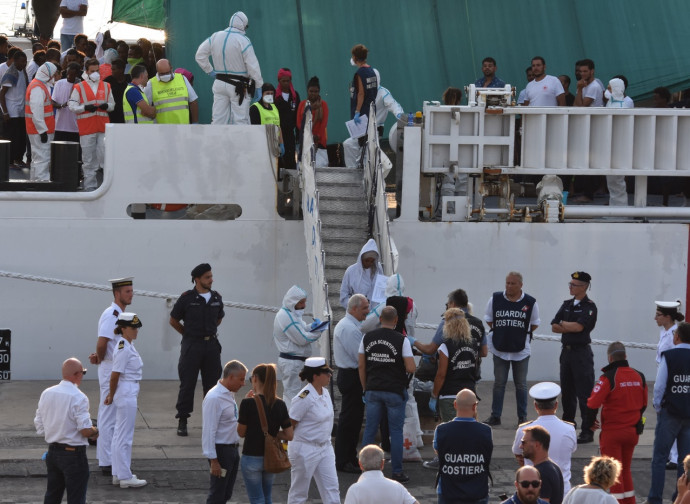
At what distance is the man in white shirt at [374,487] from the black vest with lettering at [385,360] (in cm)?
296

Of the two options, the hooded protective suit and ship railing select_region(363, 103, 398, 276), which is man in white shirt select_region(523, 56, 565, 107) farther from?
the hooded protective suit

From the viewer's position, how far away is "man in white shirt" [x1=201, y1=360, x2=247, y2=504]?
8.93 meters

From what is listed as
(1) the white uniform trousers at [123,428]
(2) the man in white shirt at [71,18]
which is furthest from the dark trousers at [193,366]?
(2) the man in white shirt at [71,18]

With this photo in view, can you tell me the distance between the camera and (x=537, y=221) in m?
14.1

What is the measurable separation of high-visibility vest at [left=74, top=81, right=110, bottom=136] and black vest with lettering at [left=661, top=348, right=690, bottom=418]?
7710mm

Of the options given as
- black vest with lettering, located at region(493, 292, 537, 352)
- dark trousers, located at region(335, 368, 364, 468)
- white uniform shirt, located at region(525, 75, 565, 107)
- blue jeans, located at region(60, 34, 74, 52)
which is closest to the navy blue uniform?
dark trousers, located at region(335, 368, 364, 468)

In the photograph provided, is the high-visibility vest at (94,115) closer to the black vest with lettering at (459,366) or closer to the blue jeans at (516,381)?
the blue jeans at (516,381)

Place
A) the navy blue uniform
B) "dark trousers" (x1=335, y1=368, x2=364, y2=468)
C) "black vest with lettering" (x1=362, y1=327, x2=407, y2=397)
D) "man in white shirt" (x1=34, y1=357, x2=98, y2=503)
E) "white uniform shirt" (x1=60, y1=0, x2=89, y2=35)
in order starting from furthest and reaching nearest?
"white uniform shirt" (x1=60, y1=0, x2=89, y2=35) < the navy blue uniform < "dark trousers" (x1=335, y1=368, x2=364, y2=468) < "black vest with lettering" (x1=362, y1=327, x2=407, y2=397) < "man in white shirt" (x1=34, y1=357, x2=98, y2=503)

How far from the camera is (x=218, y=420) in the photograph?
29.5 ft

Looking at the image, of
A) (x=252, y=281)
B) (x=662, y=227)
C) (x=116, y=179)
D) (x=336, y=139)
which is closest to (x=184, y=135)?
(x=116, y=179)

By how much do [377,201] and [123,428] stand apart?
167 inches

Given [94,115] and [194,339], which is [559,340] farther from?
[94,115]

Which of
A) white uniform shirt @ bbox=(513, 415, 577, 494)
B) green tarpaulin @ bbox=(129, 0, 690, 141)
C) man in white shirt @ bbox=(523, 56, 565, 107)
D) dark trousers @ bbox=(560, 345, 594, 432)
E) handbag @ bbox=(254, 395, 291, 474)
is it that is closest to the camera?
white uniform shirt @ bbox=(513, 415, 577, 494)

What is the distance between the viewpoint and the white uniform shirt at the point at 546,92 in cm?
1548
